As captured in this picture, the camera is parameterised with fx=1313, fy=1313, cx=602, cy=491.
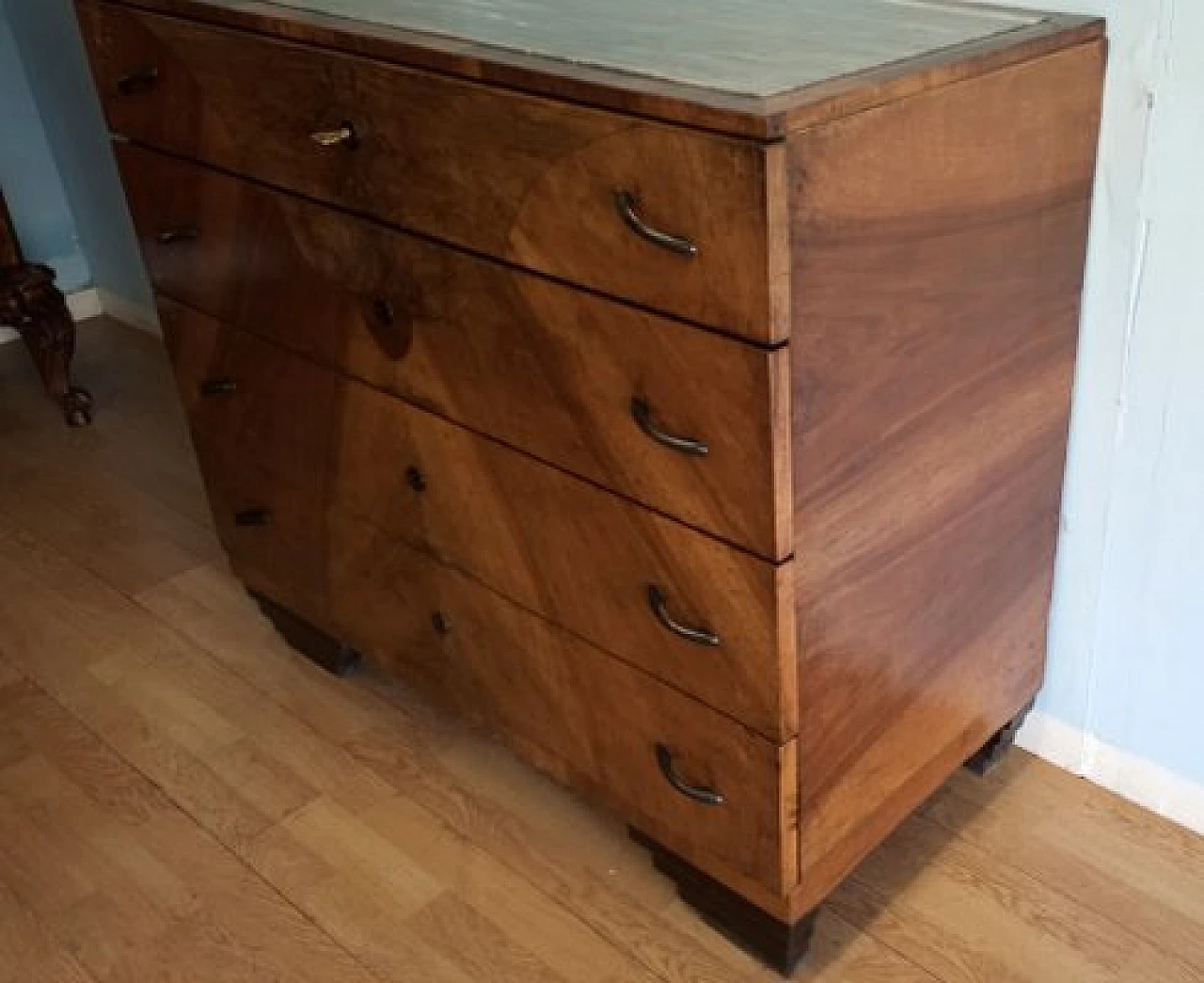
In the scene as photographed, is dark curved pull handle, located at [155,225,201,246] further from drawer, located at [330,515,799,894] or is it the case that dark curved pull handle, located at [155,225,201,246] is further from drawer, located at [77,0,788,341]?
drawer, located at [330,515,799,894]

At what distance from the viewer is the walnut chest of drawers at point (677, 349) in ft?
3.15

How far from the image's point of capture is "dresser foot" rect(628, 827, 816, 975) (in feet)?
4.24

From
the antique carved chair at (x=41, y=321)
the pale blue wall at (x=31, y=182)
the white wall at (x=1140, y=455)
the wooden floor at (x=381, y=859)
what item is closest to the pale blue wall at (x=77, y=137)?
the pale blue wall at (x=31, y=182)

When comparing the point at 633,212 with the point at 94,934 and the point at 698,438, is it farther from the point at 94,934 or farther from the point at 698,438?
the point at 94,934

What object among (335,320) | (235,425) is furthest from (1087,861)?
(235,425)

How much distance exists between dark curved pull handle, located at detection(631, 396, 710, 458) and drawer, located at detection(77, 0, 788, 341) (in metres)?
0.10

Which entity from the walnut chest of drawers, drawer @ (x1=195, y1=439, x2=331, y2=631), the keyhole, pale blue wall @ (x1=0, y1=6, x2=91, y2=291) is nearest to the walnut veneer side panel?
the walnut chest of drawers

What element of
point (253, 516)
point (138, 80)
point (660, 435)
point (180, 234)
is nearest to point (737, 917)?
point (660, 435)

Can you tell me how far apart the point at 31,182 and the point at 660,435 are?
231 cm

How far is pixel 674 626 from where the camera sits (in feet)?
3.77

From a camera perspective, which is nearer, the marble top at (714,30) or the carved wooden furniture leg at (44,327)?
the marble top at (714,30)

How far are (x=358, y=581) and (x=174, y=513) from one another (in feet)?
2.50

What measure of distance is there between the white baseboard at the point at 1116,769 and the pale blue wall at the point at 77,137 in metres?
2.07

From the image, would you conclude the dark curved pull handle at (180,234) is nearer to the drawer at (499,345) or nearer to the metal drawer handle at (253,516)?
the drawer at (499,345)
